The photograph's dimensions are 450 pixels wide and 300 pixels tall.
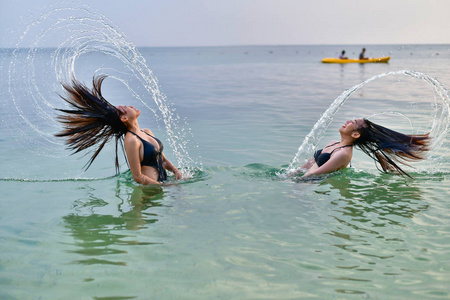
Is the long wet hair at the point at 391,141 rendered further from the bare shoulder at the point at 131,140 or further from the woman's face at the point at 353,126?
the bare shoulder at the point at 131,140

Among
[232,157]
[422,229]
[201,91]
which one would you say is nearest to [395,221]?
[422,229]

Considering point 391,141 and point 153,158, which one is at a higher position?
point 391,141

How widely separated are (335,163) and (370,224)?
1.91 metres

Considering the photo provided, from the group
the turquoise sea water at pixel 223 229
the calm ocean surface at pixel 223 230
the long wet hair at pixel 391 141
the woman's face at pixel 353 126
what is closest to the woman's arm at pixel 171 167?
the turquoise sea water at pixel 223 229

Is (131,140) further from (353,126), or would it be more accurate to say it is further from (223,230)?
(353,126)

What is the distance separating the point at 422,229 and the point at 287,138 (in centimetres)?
631

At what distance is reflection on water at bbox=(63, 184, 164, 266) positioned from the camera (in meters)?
5.22

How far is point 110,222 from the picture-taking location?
6.21 metres

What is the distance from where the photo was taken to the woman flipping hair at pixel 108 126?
23.7ft

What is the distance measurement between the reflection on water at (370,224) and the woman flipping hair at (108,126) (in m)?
2.82

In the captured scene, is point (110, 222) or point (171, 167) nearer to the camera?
point (110, 222)

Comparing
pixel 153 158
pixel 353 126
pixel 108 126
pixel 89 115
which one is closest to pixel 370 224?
pixel 353 126

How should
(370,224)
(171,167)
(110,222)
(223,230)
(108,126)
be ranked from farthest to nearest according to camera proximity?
(171,167)
(108,126)
(110,222)
(370,224)
(223,230)

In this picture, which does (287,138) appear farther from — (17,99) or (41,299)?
(17,99)
